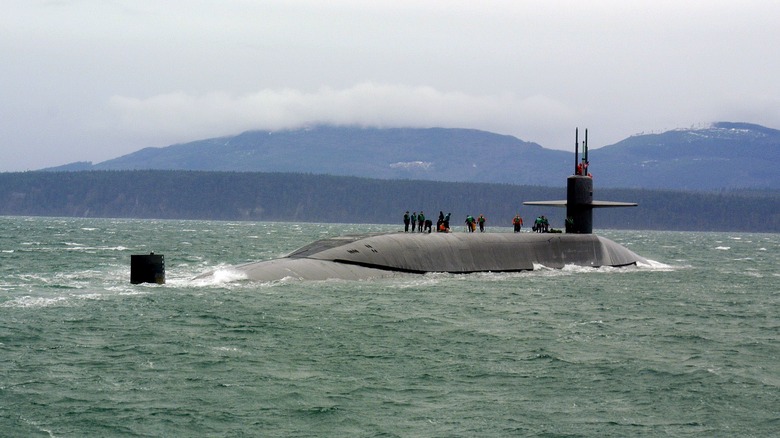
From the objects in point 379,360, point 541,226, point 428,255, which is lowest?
point 379,360

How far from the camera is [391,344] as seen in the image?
2620 cm

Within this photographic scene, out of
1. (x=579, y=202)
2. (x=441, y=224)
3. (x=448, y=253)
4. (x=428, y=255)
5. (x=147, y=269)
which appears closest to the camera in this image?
(x=147, y=269)

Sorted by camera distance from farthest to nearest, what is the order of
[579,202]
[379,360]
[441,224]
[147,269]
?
1. [579,202]
2. [441,224]
3. [147,269]
4. [379,360]

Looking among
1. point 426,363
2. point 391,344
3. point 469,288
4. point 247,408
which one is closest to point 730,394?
point 426,363

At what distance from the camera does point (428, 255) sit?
146 feet

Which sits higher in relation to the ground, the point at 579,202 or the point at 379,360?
the point at 579,202

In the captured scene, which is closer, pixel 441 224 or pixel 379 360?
pixel 379 360

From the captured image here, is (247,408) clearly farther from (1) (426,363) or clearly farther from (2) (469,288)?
(2) (469,288)

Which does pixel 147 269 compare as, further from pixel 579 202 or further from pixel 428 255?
pixel 579 202

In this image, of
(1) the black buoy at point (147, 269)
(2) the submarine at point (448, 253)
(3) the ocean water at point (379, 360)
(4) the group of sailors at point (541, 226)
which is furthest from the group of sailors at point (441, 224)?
(1) the black buoy at point (147, 269)

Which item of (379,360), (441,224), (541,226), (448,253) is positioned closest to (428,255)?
(448,253)

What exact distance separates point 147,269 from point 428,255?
12564mm

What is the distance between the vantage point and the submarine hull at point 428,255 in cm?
4031

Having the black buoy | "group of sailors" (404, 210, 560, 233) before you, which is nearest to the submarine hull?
"group of sailors" (404, 210, 560, 233)
